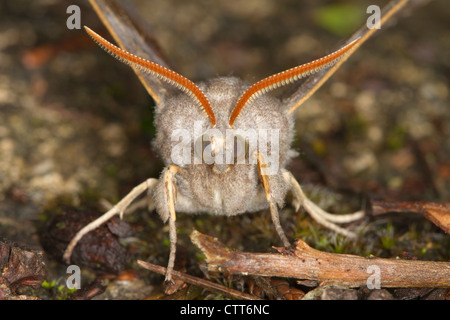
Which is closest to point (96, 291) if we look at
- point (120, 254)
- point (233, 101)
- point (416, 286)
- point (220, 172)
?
point (120, 254)

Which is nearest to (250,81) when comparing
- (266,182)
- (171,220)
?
(266,182)

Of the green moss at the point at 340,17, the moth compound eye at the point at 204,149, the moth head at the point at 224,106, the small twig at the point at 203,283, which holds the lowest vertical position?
the small twig at the point at 203,283

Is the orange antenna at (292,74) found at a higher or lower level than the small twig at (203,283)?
higher

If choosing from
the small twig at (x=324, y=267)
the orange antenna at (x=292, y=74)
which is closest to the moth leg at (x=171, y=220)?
the small twig at (x=324, y=267)

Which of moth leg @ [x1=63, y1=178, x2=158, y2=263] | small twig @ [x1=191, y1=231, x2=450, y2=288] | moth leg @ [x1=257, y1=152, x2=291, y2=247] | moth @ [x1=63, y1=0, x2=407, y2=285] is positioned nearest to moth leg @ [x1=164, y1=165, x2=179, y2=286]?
moth @ [x1=63, y1=0, x2=407, y2=285]

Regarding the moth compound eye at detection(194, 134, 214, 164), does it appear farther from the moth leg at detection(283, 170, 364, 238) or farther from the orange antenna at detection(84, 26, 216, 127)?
the moth leg at detection(283, 170, 364, 238)

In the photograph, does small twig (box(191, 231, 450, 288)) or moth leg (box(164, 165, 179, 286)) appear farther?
moth leg (box(164, 165, 179, 286))

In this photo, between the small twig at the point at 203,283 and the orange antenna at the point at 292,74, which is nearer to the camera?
the orange antenna at the point at 292,74

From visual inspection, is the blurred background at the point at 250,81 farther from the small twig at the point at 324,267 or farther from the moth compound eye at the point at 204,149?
the moth compound eye at the point at 204,149
